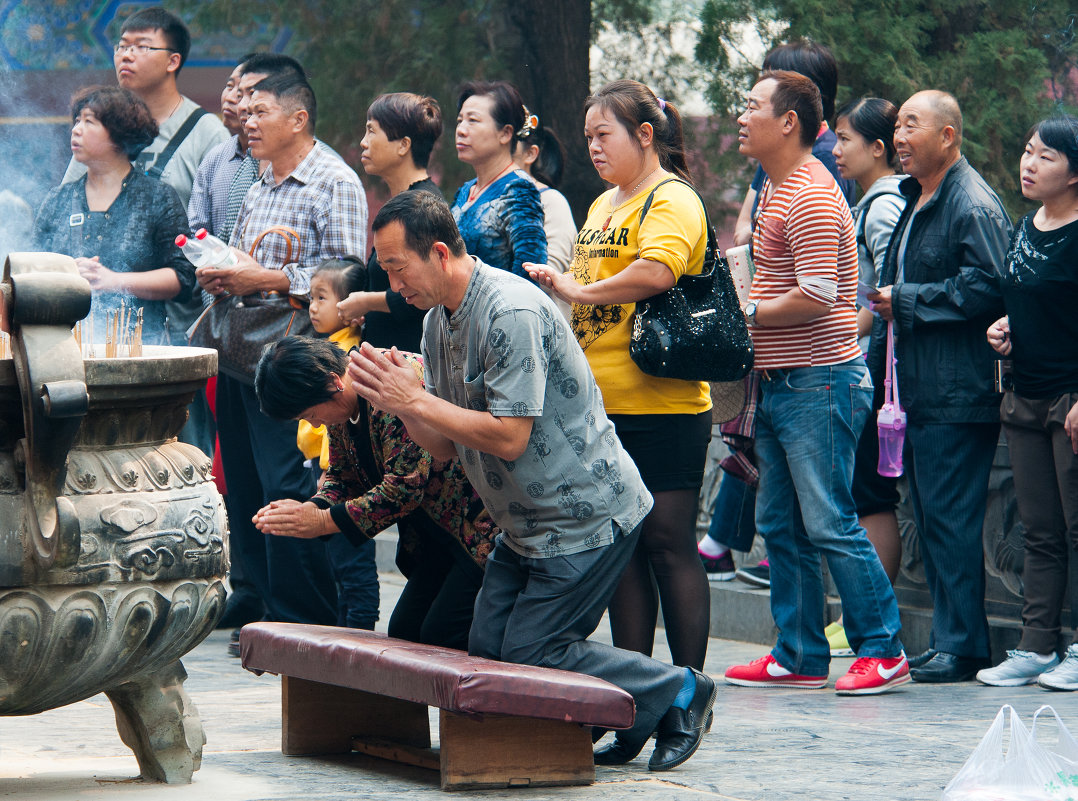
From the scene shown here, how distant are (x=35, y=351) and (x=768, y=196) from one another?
272cm

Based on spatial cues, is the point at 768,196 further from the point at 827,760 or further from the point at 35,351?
the point at 35,351

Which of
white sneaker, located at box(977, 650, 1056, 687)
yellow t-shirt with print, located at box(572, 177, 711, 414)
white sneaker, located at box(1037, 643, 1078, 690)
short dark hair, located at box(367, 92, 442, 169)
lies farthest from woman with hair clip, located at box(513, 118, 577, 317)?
white sneaker, located at box(1037, 643, 1078, 690)

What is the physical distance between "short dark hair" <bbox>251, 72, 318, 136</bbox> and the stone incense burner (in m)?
2.45

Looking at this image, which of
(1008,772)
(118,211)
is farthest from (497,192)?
(1008,772)

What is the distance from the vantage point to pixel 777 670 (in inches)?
203

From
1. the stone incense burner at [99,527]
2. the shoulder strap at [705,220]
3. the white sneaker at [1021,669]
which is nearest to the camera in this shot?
the stone incense burner at [99,527]

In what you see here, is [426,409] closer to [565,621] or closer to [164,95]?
[565,621]

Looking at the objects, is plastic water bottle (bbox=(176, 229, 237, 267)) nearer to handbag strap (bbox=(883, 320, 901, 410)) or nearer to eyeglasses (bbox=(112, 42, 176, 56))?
eyeglasses (bbox=(112, 42, 176, 56))

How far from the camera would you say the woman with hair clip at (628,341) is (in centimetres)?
430

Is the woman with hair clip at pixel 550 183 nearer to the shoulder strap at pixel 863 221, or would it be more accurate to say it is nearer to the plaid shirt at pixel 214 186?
the shoulder strap at pixel 863 221

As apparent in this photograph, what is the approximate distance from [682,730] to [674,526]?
2.21 feet

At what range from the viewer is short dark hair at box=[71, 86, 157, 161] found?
18.9 feet

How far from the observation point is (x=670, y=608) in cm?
431

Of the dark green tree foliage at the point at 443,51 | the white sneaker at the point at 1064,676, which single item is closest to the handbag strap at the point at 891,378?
the white sneaker at the point at 1064,676
